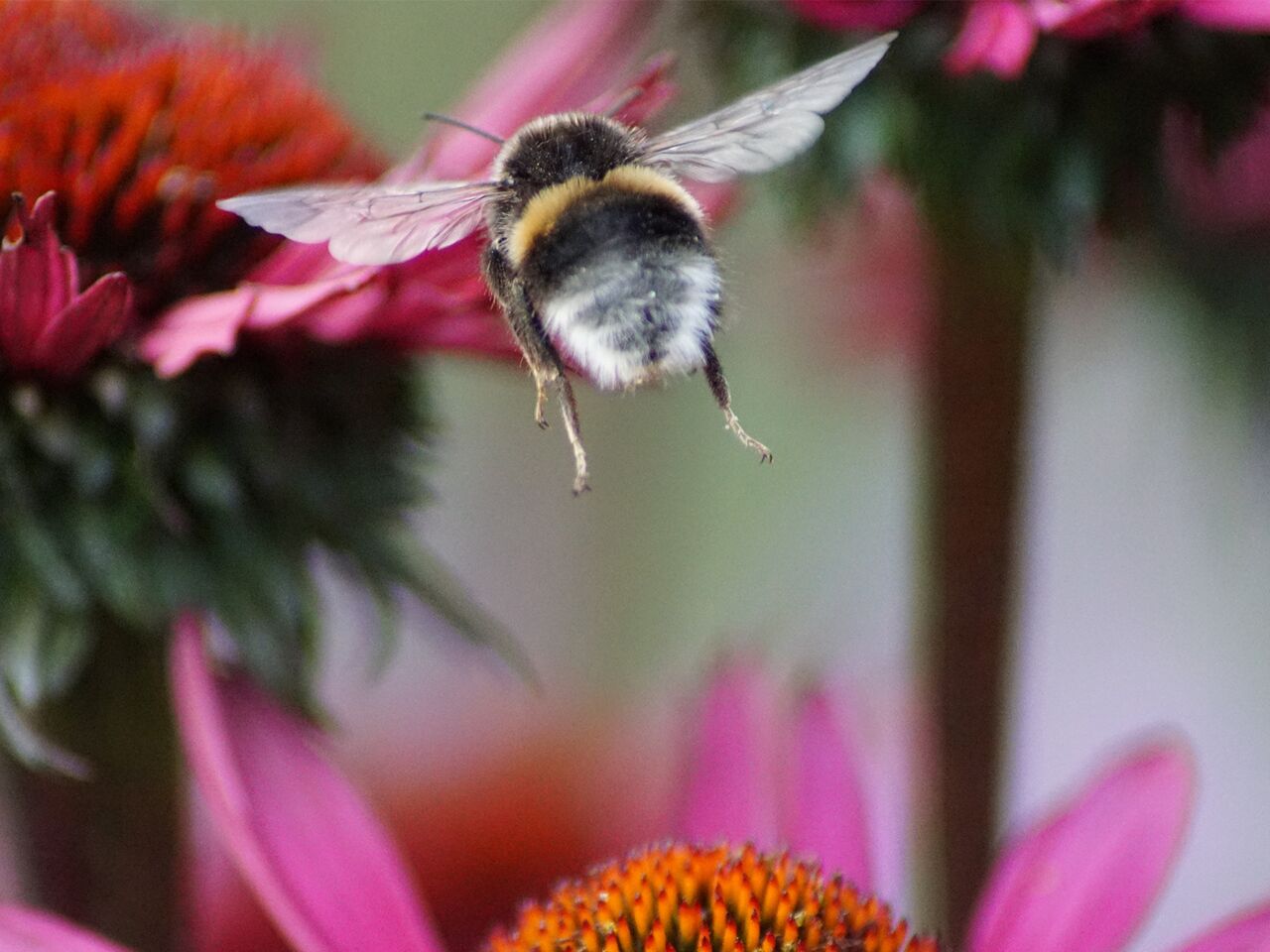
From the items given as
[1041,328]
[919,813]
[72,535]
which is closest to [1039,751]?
[919,813]

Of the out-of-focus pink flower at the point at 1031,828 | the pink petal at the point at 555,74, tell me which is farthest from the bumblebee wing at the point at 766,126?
the out-of-focus pink flower at the point at 1031,828

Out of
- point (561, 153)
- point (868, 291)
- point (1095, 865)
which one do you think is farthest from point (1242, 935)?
point (868, 291)

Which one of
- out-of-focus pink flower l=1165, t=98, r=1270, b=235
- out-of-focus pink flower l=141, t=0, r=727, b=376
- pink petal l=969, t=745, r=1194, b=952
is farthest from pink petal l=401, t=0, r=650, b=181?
pink petal l=969, t=745, r=1194, b=952

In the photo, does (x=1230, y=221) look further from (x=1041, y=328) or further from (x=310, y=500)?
(x=310, y=500)

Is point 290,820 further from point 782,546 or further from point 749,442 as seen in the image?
point 782,546

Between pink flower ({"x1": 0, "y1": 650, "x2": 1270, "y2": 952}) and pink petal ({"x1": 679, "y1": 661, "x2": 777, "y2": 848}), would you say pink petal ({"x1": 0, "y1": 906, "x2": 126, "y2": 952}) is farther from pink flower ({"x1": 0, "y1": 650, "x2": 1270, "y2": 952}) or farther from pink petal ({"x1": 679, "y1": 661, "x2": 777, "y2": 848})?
pink petal ({"x1": 679, "y1": 661, "x2": 777, "y2": 848})

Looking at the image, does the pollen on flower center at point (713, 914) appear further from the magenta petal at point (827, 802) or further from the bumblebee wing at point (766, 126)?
the bumblebee wing at point (766, 126)

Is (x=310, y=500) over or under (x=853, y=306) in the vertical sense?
under
